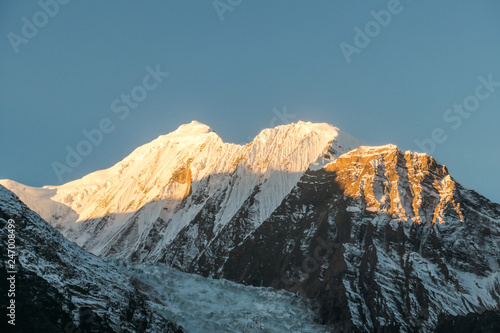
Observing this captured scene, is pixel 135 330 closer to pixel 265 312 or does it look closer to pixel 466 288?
pixel 265 312

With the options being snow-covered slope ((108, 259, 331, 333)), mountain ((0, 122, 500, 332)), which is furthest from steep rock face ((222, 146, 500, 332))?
snow-covered slope ((108, 259, 331, 333))

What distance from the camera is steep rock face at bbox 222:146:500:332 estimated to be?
138m

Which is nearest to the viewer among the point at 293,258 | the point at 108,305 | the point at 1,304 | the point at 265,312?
the point at 1,304

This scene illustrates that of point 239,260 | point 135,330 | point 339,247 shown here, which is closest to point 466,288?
point 339,247

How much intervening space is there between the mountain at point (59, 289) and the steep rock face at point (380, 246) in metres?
46.9

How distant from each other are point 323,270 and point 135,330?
63647 mm

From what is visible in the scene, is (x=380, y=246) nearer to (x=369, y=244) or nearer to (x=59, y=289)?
(x=369, y=244)

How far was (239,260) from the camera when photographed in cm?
17500

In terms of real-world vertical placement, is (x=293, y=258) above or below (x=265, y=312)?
above

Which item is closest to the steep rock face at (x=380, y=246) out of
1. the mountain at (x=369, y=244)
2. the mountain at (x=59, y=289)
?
the mountain at (x=369, y=244)

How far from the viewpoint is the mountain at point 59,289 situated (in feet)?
277

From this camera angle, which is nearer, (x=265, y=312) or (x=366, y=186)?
(x=265, y=312)

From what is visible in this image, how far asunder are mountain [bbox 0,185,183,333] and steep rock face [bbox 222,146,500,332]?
154ft

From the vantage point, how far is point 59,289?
91.2m
